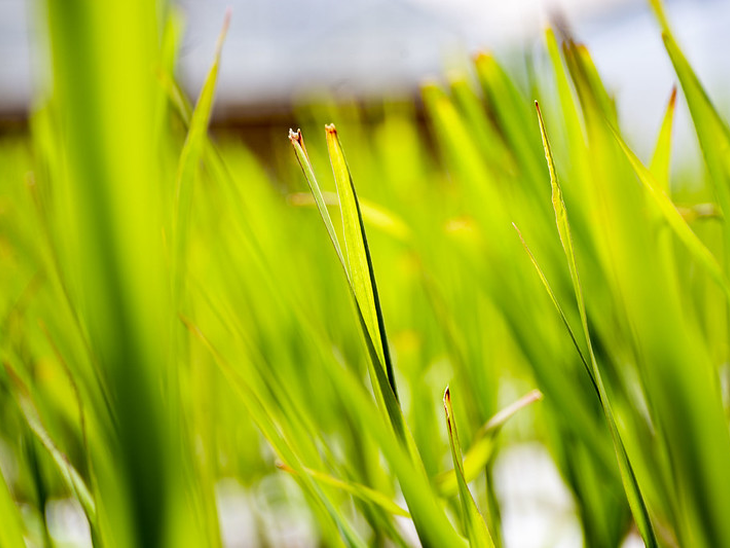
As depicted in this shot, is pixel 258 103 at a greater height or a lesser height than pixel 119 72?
greater

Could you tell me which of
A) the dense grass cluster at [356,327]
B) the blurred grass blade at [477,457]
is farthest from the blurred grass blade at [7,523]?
the blurred grass blade at [477,457]

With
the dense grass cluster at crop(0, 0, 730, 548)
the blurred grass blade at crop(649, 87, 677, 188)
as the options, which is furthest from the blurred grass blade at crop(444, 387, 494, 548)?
the blurred grass blade at crop(649, 87, 677, 188)

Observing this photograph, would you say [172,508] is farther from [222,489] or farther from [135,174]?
[222,489]

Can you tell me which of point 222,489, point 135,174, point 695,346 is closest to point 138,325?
point 135,174

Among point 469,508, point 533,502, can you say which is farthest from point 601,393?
point 533,502

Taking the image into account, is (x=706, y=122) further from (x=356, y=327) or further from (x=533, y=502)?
(x=533, y=502)

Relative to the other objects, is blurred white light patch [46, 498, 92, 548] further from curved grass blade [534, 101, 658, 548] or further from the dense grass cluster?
curved grass blade [534, 101, 658, 548]

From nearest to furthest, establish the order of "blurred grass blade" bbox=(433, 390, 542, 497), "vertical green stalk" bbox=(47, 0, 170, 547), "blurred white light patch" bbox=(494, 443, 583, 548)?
"vertical green stalk" bbox=(47, 0, 170, 547) → "blurred grass blade" bbox=(433, 390, 542, 497) → "blurred white light patch" bbox=(494, 443, 583, 548)

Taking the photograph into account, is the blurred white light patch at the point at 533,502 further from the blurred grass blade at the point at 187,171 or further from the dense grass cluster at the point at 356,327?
the blurred grass blade at the point at 187,171
